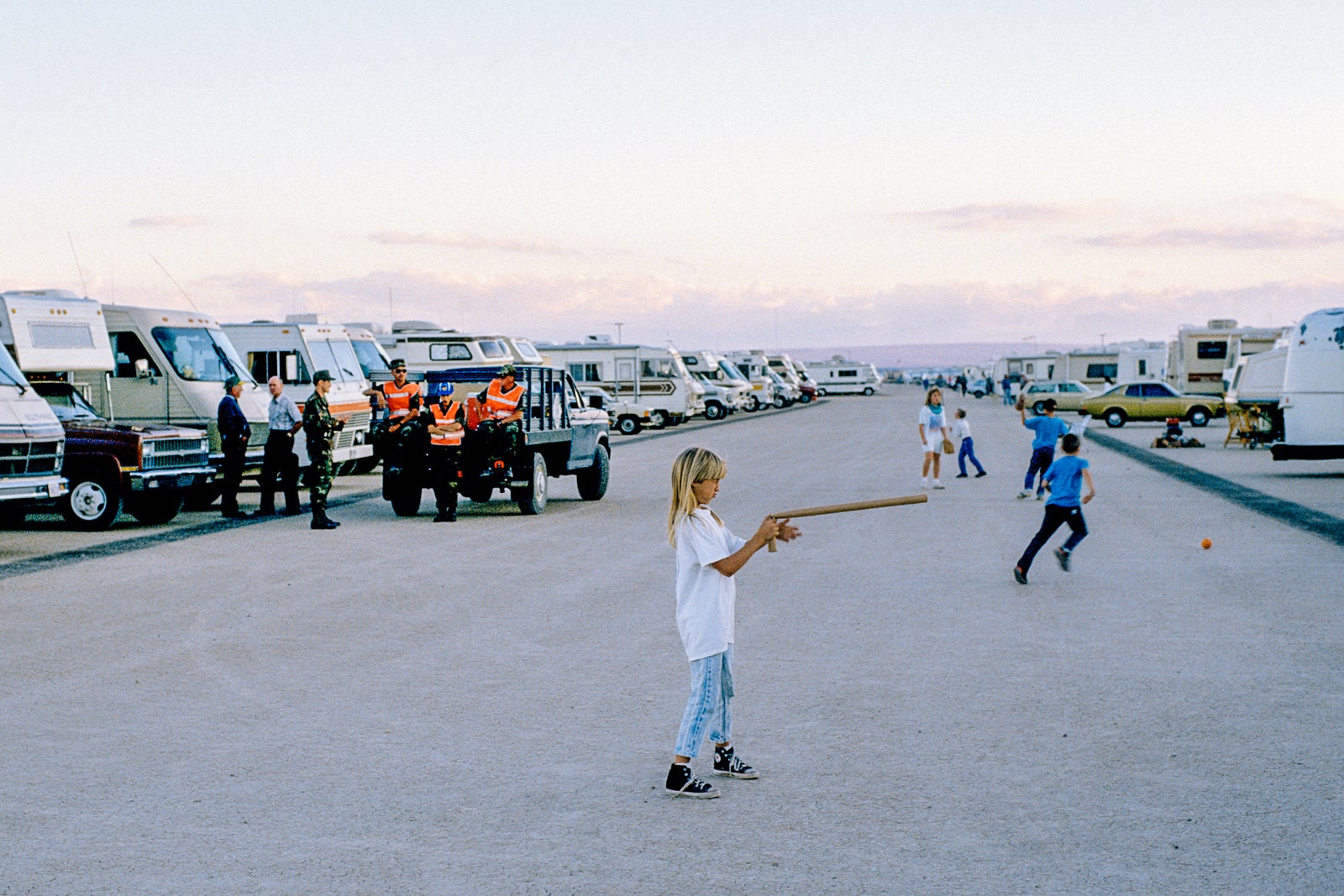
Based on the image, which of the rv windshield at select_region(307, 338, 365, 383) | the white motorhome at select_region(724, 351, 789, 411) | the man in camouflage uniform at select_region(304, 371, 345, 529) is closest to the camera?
the man in camouflage uniform at select_region(304, 371, 345, 529)

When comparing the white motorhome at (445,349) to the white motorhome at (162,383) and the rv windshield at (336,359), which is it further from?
the white motorhome at (162,383)

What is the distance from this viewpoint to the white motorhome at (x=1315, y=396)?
22.3m

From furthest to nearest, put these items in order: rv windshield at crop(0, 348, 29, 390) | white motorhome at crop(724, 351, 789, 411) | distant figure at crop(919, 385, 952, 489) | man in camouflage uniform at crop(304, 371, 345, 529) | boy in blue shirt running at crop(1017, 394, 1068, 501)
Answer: white motorhome at crop(724, 351, 789, 411), distant figure at crop(919, 385, 952, 489), boy in blue shirt running at crop(1017, 394, 1068, 501), man in camouflage uniform at crop(304, 371, 345, 529), rv windshield at crop(0, 348, 29, 390)

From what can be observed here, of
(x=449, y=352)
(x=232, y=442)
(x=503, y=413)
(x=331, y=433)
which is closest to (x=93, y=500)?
(x=232, y=442)

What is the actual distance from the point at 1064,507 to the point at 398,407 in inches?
355

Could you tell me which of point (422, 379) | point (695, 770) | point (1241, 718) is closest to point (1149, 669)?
point (1241, 718)

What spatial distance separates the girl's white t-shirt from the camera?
590 cm

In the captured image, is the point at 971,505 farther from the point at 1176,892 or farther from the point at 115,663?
the point at 1176,892

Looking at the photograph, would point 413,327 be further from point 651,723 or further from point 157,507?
point 651,723

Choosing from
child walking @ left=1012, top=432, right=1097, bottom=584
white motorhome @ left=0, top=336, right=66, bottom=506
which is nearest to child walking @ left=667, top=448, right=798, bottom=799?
child walking @ left=1012, top=432, right=1097, bottom=584

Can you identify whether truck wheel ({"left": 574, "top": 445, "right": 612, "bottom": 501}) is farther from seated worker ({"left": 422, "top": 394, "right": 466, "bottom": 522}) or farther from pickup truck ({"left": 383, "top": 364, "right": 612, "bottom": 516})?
seated worker ({"left": 422, "top": 394, "right": 466, "bottom": 522})

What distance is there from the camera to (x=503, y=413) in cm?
1731

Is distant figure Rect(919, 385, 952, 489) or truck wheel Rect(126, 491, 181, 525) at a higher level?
distant figure Rect(919, 385, 952, 489)

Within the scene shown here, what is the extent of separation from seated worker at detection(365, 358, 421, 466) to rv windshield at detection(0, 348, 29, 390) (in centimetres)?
418
